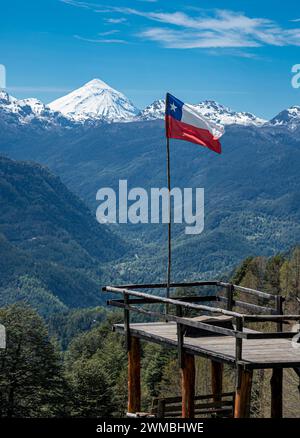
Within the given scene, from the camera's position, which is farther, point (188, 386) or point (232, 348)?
point (188, 386)

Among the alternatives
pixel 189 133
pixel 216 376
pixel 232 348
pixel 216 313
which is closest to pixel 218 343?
pixel 216 313

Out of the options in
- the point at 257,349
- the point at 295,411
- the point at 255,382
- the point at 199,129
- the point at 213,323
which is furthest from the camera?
the point at 255,382

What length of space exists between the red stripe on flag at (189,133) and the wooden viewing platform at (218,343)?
3.94m

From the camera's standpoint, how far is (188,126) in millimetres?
25984

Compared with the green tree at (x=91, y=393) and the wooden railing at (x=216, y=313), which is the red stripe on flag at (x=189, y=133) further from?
the green tree at (x=91, y=393)

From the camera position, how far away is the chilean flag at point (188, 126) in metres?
25.7

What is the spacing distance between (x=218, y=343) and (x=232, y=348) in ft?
2.69

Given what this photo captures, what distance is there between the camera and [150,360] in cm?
10706

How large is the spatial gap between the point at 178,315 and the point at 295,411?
26.6 metres

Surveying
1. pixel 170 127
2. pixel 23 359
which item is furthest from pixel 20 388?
pixel 170 127

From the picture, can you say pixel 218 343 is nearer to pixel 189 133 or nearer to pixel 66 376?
pixel 189 133

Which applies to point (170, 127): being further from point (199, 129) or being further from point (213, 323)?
point (213, 323)
